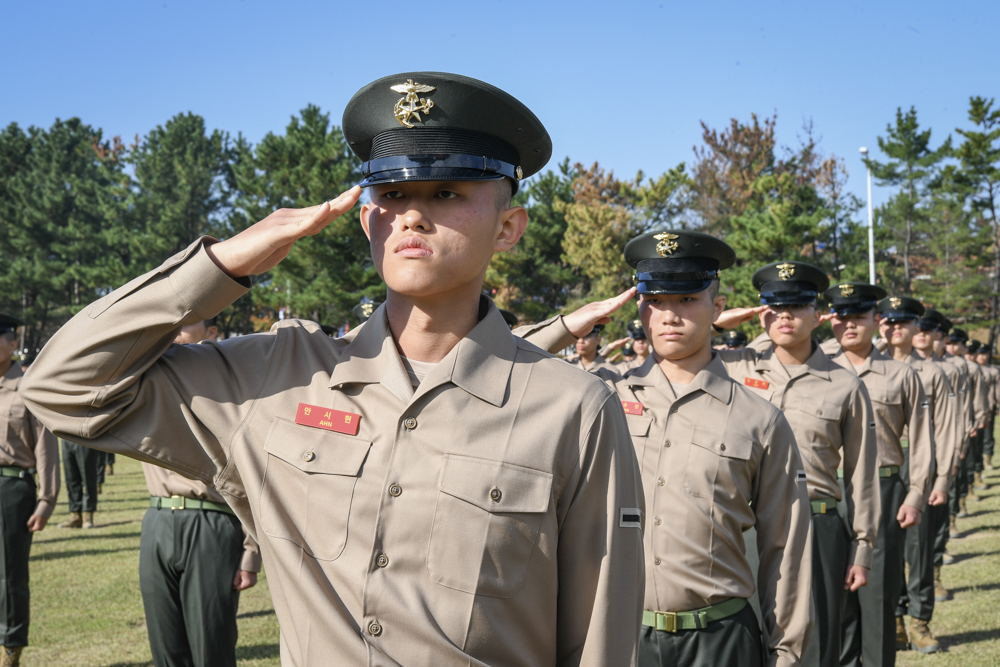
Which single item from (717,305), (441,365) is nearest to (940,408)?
(717,305)

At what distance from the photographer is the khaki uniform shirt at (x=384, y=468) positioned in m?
1.94

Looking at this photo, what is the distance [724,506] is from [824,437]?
210 centimetres

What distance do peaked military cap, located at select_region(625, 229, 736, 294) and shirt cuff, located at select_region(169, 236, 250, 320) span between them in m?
2.82

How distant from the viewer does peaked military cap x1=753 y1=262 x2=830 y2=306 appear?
20.1 ft

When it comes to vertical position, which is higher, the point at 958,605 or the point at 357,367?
the point at 357,367

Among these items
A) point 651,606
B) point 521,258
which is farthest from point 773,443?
point 521,258

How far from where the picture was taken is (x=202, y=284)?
6.35 feet

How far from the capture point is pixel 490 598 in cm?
197

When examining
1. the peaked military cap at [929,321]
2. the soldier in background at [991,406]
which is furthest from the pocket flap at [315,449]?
the soldier in background at [991,406]

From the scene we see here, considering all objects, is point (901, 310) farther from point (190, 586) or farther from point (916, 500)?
point (190, 586)

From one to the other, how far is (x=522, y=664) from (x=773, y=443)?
246 centimetres

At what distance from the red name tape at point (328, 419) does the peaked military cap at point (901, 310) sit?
9603 millimetres

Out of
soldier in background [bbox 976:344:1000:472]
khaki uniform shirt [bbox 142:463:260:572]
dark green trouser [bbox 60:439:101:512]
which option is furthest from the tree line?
khaki uniform shirt [bbox 142:463:260:572]

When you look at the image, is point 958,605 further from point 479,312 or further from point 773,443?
point 479,312
